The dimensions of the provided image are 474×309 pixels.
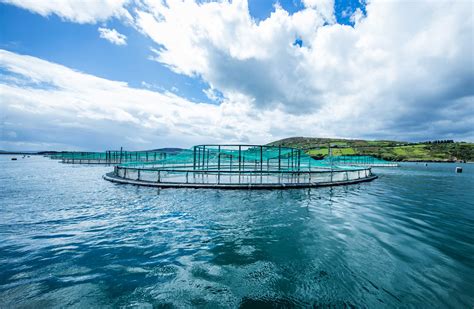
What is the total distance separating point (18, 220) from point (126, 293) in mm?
8460

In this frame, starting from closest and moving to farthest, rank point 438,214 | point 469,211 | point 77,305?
point 77,305
point 438,214
point 469,211

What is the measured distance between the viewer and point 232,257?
5598 mm

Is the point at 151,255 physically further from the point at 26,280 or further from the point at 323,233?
the point at 323,233

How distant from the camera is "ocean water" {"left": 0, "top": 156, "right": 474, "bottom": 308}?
401cm

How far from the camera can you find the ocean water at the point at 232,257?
4.01 m

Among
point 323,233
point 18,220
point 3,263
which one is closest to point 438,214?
point 323,233

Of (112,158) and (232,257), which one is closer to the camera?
(232,257)

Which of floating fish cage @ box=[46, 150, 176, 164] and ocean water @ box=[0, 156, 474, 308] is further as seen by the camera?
floating fish cage @ box=[46, 150, 176, 164]

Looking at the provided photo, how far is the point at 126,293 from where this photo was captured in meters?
4.09

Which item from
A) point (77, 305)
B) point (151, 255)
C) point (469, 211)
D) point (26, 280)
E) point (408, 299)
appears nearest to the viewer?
point (77, 305)

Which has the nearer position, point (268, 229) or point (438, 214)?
point (268, 229)

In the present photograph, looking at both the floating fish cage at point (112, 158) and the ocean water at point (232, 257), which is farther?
A: the floating fish cage at point (112, 158)

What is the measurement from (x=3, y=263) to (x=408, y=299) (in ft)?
31.7

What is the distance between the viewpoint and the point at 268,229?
7812 millimetres
